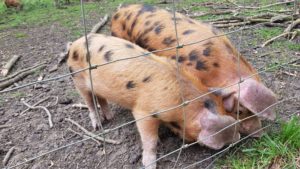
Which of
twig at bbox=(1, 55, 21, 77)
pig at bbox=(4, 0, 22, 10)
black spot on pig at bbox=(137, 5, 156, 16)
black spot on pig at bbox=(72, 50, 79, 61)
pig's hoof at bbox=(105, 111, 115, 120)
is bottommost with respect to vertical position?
pig at bbox=(4, 0, 22, 10)

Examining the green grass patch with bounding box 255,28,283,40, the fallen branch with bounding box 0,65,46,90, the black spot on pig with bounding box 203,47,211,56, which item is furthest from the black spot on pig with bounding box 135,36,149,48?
the green grass patch with bounding box 255,28,283,40

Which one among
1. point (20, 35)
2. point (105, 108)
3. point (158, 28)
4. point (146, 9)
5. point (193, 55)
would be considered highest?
point (146, 9)

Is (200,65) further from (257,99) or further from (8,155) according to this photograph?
(8,155)

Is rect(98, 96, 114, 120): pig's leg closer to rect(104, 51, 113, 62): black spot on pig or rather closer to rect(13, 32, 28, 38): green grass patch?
rect(104, 51, 113, 62): black spot on pig

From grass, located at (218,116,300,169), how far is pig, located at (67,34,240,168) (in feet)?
0.54

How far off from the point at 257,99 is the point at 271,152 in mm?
379

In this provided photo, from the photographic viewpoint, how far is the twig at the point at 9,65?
485 cm

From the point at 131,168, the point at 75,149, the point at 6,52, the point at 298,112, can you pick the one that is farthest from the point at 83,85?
the point at 6,52

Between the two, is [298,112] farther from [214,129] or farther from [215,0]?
[215,0]

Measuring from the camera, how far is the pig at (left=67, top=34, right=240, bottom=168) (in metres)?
2.82

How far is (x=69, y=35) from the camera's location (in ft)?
20.1

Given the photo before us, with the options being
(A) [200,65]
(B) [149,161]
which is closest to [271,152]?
(B) [149,161]

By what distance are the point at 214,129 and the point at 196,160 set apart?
333mm

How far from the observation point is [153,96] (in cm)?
295
